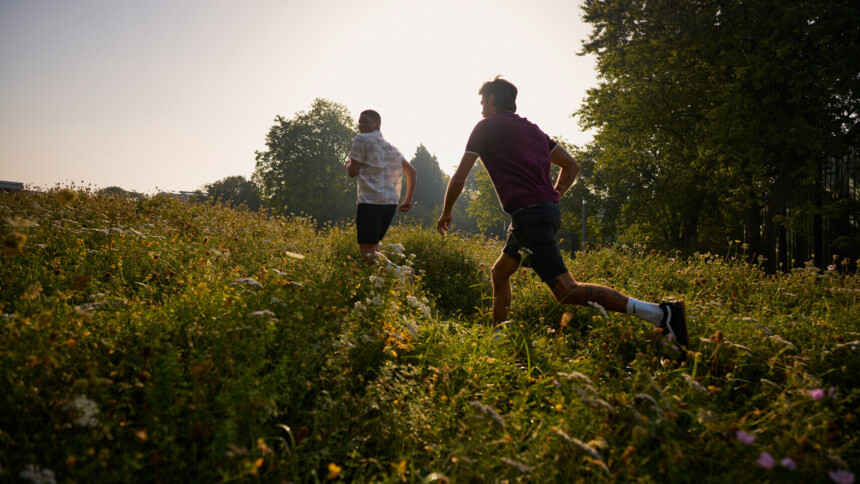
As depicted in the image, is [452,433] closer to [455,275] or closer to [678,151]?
[455,275]

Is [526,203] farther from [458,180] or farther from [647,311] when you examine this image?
[647,311]

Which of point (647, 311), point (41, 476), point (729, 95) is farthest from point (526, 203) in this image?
point (729, 95)

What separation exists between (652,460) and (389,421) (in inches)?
49.4

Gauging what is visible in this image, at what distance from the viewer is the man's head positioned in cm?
512

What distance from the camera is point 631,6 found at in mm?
13359

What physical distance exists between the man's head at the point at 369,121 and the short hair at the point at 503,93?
1.92 m

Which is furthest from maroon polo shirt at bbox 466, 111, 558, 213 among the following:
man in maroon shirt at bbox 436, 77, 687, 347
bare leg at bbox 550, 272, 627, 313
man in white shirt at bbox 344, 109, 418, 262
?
man in white shirt at bbox 344, 109, 418, 262

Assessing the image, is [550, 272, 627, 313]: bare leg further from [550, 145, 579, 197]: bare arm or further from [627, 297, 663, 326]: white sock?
[550, 145, 579, 197]: bare arm

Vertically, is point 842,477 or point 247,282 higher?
point 247,282

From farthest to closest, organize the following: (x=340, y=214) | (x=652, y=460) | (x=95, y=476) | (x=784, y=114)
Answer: (x=340, y=214) → (x=784, y=114) → (x=652, y=460) → (x=95, y=476)

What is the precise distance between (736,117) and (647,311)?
36.9 feet

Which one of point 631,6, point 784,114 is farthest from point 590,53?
point 784,114

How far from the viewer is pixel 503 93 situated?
143 inches

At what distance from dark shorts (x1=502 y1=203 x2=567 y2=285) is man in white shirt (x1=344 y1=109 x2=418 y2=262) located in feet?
6.22
